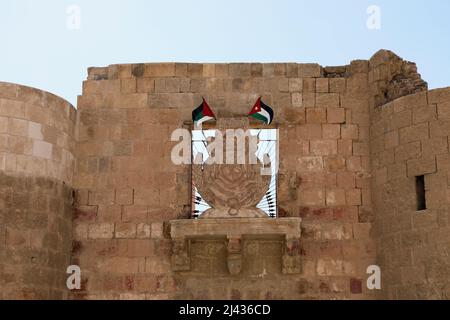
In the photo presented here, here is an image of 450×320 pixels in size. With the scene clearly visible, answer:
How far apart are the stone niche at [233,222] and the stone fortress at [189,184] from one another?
0.09m

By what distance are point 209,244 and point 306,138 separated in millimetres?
2292

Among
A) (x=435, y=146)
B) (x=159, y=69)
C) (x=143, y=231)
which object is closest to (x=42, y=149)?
(x=143, y=231)

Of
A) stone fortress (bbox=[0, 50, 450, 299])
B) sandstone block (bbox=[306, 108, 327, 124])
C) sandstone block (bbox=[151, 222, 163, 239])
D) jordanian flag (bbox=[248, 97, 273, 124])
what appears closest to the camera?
stone fortress (bbox=[0, 50, 450, 299])

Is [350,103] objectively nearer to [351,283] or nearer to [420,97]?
[420,97]

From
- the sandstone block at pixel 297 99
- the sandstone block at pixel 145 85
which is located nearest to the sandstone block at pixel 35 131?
the sandstone block at pixel 145 85

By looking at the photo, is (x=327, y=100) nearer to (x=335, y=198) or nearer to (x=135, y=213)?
(x=335, y=198)

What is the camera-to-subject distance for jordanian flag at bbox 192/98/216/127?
41.2 ft

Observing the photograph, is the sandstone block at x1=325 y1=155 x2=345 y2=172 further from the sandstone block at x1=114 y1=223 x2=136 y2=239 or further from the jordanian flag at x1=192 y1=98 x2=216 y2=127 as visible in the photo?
the sandstone block at x1=114 y1=223 x2=136 y2=239

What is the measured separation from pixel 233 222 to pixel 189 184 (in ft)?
3.45

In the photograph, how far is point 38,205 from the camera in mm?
11492

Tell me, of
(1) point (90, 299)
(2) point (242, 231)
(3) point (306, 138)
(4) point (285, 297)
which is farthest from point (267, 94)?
(1) point (90, 299)

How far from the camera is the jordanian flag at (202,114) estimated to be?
12555mm

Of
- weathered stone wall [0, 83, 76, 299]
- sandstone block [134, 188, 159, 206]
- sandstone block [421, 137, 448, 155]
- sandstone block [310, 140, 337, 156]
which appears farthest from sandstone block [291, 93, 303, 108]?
weathered stone wall [0, 83, 76, 299]

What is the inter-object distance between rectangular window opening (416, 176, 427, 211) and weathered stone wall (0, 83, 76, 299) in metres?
5.26
